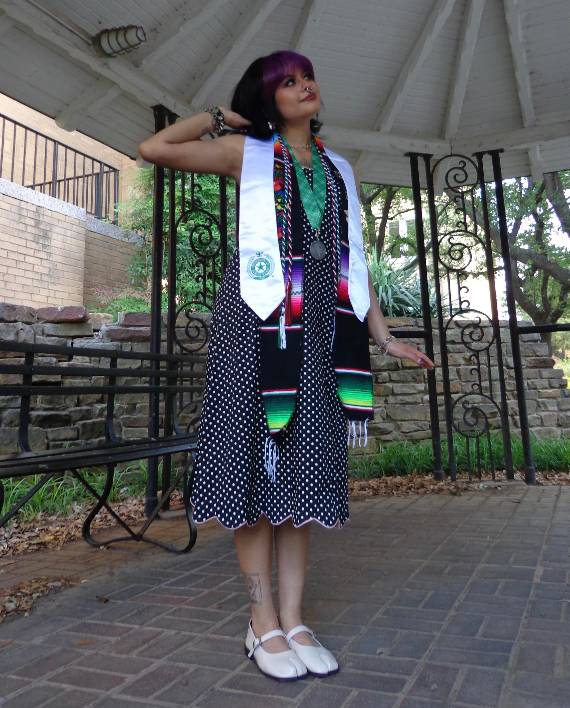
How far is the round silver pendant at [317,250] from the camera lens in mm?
1779

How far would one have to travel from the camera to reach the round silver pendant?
70.0 inches

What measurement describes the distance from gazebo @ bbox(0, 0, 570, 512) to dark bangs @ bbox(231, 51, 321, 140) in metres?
1.84

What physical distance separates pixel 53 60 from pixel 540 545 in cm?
396

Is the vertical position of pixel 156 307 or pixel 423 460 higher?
pixel 156 307

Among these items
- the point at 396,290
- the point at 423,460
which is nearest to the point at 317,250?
the point at 423,460

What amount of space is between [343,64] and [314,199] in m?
2.93

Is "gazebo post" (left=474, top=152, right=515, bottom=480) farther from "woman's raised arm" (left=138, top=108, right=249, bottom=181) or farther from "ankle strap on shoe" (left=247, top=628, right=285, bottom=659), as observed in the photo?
"ankle strap on shoe" (left=247, top=628, right=285, bottom=659)

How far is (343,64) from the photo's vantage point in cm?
422

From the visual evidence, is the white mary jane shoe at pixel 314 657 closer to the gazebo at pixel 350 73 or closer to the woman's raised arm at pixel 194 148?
the woman's raised arm at pixel 194 148

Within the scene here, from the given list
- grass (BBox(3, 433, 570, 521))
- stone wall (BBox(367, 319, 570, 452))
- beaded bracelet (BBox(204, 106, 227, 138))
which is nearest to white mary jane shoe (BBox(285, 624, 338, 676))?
beaded bracelet (BBox(204, 106, 227, 138))

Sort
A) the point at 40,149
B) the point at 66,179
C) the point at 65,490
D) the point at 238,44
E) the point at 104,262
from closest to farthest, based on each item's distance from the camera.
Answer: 1. the point at 238,44
2. the point at 65,490
3. the point at 104,262
4. the point at 66,179
5. the point at 40,149

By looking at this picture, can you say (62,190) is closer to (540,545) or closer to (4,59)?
(4,59)

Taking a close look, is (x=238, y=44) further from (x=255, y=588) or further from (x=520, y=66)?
(x=255, y=588)

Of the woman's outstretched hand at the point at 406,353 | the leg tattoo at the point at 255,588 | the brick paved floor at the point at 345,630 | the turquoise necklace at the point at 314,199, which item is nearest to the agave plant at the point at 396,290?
the brick paved floor at the point at 345,630
